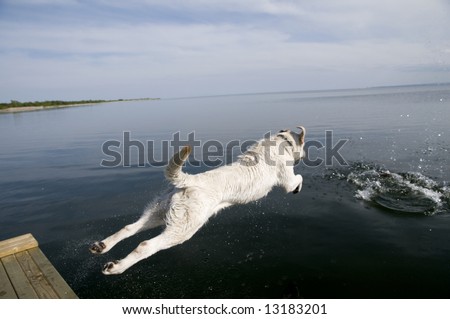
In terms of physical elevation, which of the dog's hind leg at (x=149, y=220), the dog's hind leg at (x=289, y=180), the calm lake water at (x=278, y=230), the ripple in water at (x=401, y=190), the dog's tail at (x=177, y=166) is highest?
the dog's tail at (x=177, y=166)

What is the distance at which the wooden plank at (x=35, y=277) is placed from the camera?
5699 millimetres

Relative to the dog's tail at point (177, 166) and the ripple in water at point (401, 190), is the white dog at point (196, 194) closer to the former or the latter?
the dog's tail at point (177, 166)

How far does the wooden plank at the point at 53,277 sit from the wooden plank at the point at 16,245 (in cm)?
15

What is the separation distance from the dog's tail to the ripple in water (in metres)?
7.15

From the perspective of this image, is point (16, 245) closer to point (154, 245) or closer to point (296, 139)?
point (154, 245)

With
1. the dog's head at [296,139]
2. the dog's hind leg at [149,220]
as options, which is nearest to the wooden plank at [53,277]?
the dog's hind leg at [149,220]

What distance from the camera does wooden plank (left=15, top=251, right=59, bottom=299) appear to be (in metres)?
5.70

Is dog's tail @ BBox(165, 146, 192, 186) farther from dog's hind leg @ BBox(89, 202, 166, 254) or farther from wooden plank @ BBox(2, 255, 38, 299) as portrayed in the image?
wooden plank @ BBox(2, 255, 38, 299)

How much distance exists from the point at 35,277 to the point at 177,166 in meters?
3.49

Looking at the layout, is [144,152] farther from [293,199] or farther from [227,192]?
[227,192]

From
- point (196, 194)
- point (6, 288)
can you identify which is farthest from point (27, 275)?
point (196, 194)

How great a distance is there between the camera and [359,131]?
24.8m

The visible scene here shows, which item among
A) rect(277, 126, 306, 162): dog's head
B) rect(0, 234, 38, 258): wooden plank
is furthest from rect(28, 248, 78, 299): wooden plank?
rect(277, 126, 306, 162): dog's head

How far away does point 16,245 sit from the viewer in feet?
24.1
